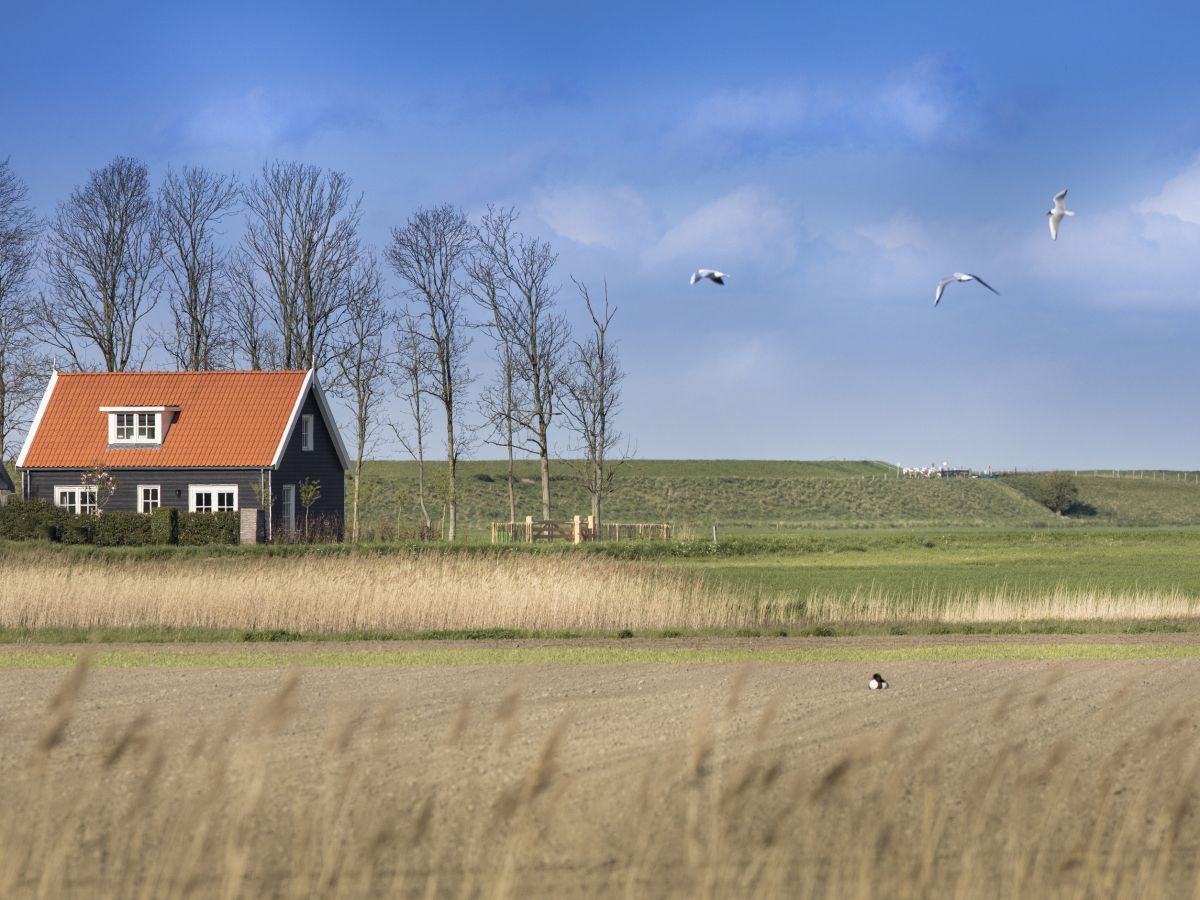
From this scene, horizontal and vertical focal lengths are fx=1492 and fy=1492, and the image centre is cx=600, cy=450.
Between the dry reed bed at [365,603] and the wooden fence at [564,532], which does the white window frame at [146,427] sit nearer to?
the wooden fence at [564,532]

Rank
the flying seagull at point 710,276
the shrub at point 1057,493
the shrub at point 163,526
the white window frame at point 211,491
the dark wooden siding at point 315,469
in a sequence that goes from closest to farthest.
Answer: the flying seagull at point 710,276 < the shrub at point 163,526 < the white window frame at point 211,491 < the dark wooden siding at point 315,469 < the shrub at point 1057,493

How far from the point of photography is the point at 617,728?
11.9 metres

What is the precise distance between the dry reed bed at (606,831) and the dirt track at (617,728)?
5 cm

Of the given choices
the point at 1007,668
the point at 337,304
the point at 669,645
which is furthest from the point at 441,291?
the point at 1007,668

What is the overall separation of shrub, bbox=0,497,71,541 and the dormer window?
480 centimetres

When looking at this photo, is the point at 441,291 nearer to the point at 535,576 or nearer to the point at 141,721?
the point at 535,576

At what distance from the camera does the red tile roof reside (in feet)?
160

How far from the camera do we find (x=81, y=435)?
50250mm

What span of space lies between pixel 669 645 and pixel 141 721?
16262mm

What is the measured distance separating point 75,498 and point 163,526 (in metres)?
6.13

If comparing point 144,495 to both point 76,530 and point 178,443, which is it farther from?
point 76,530

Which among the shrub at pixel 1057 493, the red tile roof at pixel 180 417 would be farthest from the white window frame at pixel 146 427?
the shrub at pixel 1057 493

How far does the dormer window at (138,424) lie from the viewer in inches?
1957

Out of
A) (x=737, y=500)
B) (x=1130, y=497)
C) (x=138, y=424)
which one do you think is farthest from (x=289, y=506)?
(x=1130, y=497)
